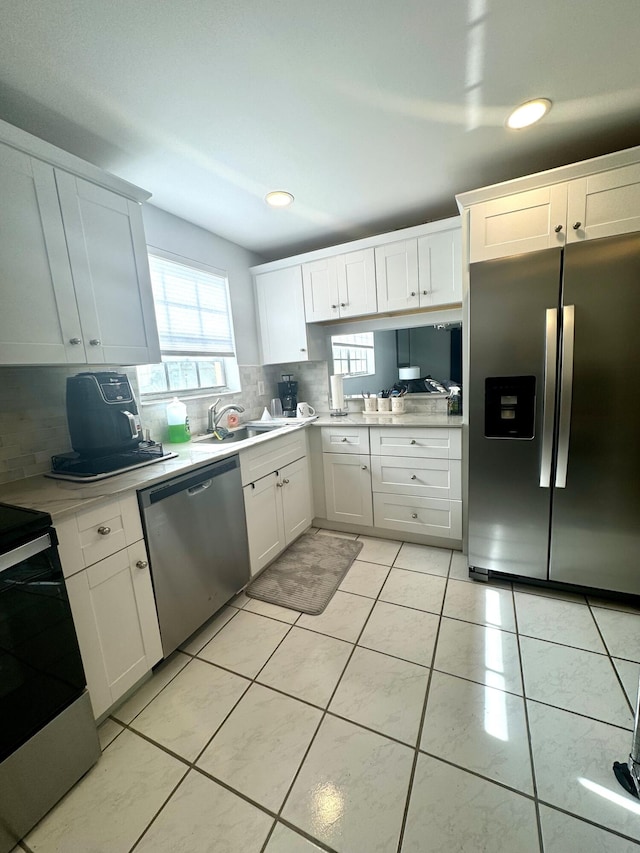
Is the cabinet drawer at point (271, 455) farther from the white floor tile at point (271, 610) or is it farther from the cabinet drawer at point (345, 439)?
the white floor tile at point (271, 610)

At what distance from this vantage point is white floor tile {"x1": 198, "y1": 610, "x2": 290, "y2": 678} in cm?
163

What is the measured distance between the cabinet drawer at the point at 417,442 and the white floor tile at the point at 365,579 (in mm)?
810

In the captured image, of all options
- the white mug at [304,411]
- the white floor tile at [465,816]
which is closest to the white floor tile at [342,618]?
the white floor tile at [465,816]

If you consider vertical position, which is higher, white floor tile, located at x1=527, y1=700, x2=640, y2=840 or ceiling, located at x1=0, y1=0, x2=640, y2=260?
ceiling, located at x1=0, y1=0, x2=640, y2=260

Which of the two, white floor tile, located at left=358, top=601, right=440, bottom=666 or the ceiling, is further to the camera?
white floor tile, located at left=358, top=601, right=440, bottom=666

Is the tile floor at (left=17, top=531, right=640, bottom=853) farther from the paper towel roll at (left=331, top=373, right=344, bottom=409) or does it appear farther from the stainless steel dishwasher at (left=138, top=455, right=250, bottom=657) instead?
the paper towel roll at (left=331, top=373, right=344, bottom=409)

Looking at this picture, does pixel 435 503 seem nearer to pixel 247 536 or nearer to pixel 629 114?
pixel 247 536

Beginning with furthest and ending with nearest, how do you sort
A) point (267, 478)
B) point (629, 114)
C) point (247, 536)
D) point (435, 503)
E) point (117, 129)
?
1. point (435, 503)
2. point (267, 478)
3. point (247, 536)
4. point (629, 114)
5. point (117, 129)

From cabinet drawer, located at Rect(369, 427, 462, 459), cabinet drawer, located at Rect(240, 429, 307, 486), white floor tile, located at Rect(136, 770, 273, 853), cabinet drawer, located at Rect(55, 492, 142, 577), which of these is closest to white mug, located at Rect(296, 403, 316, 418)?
cabinet drawer, located at Rect(240, 429, 307, 486)

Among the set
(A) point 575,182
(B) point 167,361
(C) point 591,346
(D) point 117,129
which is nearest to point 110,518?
(B) point 167,361

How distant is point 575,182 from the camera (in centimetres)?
168

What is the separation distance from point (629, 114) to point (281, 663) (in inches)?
124

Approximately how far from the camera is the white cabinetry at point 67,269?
1308 millimetres

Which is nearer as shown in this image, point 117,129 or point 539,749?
point 539,749
